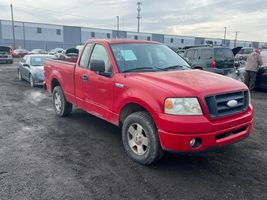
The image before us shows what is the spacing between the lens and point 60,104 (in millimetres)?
6727

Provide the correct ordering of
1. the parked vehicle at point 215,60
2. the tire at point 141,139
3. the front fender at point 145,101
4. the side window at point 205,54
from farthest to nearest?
1. the side window at point 205,54
2. the parked vehicle at point 215,60
3. the tire at point 141,139
4. the front fender at point 145,101

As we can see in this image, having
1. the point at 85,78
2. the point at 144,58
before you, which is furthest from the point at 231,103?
the point at 85,78

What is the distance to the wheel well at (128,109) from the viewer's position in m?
4.11

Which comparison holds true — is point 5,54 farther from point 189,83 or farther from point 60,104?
point 189,83

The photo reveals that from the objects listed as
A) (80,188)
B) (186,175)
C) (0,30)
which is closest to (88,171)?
(80,188)

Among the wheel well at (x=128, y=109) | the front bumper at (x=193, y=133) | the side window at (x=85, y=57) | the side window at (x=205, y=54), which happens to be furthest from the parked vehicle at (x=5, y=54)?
the front bumper at (x=193, y=133)

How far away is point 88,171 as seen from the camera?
380 centimetres

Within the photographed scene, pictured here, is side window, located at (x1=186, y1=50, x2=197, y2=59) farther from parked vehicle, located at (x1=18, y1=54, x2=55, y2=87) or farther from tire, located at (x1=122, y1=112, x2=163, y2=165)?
tire, located at (x1=122, y1=112, x2=163, y2=165)

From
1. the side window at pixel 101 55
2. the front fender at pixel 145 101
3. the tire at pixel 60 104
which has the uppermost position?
the side window at pixel 101 55

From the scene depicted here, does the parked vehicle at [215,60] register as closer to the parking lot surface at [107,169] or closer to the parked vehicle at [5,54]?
the parking lot surface at [107,169]

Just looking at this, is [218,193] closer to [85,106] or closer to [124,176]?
[124,176]

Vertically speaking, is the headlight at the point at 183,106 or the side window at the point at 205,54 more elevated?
the side window at the point at 205,54

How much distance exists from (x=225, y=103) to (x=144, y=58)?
1.78 meters

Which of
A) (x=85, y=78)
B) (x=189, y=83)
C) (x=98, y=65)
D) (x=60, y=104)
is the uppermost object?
(x=98, y=65)
